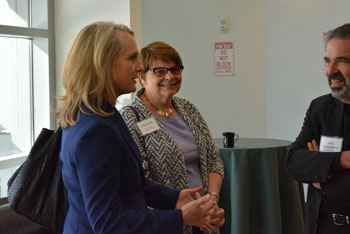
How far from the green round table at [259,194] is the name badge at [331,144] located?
4.26 ft

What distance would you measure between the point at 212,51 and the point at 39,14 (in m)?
2.06

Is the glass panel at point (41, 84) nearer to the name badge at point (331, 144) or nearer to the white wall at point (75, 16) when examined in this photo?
the white wall at point (75, 16)

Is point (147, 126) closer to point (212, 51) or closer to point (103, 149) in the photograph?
point (103, 149)

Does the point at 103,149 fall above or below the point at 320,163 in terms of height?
above

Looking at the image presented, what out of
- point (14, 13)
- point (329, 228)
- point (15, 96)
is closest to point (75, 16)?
point (14, 13)

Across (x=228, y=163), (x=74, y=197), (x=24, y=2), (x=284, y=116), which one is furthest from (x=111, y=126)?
(x=284, y=116)

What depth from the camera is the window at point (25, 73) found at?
3.25 meters

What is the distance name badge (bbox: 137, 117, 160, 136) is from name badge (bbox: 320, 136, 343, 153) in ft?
2.16

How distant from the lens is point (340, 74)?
179 cm

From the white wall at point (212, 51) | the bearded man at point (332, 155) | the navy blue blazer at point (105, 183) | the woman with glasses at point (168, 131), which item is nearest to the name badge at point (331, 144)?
the bearded man at point (332, 155)

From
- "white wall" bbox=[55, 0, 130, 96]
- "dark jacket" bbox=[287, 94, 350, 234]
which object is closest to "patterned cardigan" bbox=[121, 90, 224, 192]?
"dark jacket" bbox=[287, 94, 350, 234]

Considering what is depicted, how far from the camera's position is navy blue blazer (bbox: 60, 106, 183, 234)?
1229 millimetres

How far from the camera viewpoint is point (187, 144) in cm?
214

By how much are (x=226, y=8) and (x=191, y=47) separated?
1.73 ft
